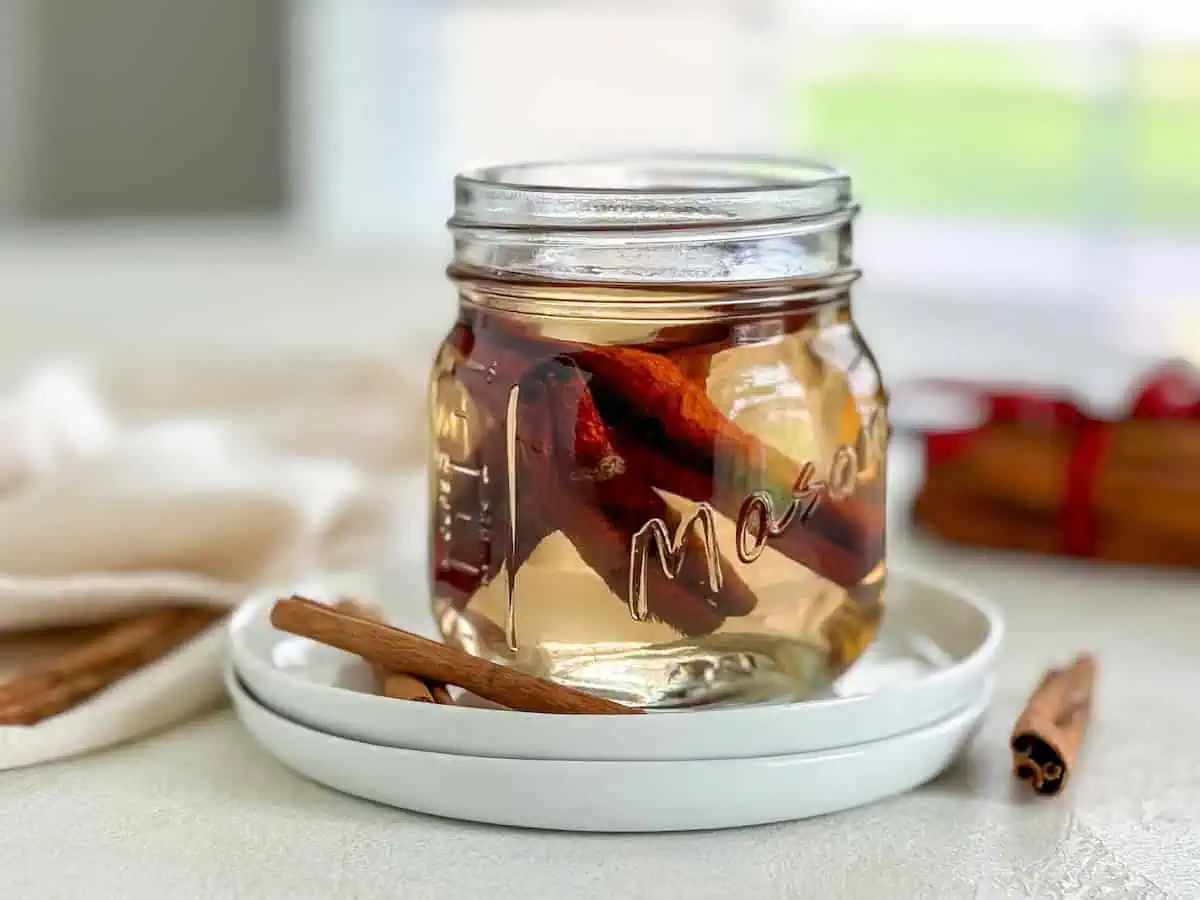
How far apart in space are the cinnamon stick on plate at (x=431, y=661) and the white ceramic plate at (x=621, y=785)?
3 centimetres

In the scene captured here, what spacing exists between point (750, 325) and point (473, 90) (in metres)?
1.95

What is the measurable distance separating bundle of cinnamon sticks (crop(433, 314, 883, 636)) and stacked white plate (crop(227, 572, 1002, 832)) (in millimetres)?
46

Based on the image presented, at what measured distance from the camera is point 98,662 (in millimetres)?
642

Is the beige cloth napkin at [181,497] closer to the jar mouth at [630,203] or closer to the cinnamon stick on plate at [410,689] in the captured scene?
the cinnamon stick on plate at [410,689]

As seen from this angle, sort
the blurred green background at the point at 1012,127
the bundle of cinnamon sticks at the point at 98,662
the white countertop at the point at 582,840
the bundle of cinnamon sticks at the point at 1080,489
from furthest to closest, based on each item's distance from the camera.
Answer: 1. the blurred green background at the point at 1012,127
2. the bundle of cinnamon sticks at the point at 1080,489
3. the bundle of cinnamon sticks at the point at 98,662
4. the white countertop at the point at 582,840

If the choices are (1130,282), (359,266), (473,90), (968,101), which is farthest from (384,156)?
(1130,282)

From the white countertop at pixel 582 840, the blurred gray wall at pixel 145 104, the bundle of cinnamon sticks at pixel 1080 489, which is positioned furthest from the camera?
the blurred gray wall at pixel 145 104

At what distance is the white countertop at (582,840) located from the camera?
468mm

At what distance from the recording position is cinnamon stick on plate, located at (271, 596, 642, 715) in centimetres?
52

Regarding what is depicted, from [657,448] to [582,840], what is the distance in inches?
5.1

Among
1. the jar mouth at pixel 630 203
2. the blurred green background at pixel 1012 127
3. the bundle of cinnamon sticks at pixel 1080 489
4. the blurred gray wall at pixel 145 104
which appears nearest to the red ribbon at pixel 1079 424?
the bundle of cinnamon sticks at pixel 1080 489

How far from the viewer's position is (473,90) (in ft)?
7.92

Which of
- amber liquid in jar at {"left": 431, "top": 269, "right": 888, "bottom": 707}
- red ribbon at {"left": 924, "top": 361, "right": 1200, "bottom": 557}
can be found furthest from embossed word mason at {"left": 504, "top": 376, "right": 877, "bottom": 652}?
red ribbon at {"left": 924, "top": 361, "right": 1200, "bottom": 557}

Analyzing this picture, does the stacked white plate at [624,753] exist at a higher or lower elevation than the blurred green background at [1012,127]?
lower
